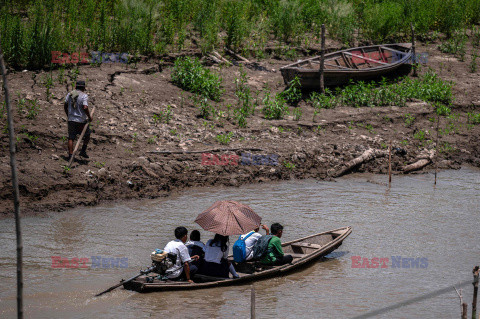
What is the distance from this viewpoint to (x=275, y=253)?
780 centimetres

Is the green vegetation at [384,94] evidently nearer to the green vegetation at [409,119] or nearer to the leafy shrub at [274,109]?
the green vegetation at [409,119]

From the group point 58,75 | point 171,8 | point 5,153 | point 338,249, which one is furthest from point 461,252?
point 171,8

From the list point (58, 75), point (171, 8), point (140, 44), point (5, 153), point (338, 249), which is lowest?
point (338, 249)

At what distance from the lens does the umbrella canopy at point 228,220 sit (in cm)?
718

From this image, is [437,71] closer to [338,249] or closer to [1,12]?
[338,249]

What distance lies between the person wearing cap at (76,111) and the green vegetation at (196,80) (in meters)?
4.38

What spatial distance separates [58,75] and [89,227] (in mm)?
5580

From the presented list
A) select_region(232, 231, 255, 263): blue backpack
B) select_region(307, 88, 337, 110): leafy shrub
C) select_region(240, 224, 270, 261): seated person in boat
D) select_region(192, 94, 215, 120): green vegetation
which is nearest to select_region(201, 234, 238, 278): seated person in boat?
select_region(232, 231, 255, 263): blue backpack

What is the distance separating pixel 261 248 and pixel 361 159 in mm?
6357

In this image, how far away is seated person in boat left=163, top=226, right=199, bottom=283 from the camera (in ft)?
23.4

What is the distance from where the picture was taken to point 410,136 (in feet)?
49.1

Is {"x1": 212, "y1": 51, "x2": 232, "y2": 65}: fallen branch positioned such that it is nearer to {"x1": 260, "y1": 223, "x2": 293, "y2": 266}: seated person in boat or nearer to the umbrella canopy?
{"x1": 260, "y1": 223, "x2": 293, "y2": 266}: seated person in boat

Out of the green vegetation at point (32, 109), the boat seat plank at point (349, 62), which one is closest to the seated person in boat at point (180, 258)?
the green vegetation at point (32, 109)

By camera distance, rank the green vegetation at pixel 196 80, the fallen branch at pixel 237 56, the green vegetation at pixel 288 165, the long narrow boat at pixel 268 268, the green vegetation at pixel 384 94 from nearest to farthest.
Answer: the long narrow boat at pixel 268 268 < the green vegetation at pixel 288 165 < the green vegetation at pixel 196 80 < the green vegetation at pixel 384 94 < the fallen branch at pixel 237 56
